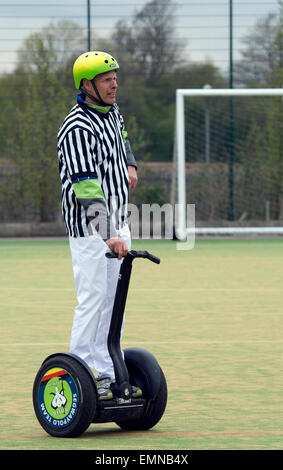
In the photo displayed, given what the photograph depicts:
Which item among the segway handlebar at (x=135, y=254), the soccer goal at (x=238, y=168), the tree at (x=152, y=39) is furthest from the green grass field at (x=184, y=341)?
the tree at (x=152, y=39)

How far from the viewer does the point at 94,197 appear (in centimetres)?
541

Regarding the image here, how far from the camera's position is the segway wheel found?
5305mm

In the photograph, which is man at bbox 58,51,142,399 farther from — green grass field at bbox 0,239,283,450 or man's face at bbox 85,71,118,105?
green grass field at bbox 0,239,283,450

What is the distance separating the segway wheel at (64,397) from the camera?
530 centimetres

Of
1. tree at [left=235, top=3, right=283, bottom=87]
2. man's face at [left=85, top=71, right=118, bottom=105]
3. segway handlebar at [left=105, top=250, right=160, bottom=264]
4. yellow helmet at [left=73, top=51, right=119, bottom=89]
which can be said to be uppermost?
tree at [left=235, top=3, right=283, bottom=87]

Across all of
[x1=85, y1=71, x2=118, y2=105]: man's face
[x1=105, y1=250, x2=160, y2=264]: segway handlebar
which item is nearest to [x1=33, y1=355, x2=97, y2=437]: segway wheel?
[x1=105, y1=250, x2=160, y2=264]: segway handlebar

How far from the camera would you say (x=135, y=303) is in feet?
37.4

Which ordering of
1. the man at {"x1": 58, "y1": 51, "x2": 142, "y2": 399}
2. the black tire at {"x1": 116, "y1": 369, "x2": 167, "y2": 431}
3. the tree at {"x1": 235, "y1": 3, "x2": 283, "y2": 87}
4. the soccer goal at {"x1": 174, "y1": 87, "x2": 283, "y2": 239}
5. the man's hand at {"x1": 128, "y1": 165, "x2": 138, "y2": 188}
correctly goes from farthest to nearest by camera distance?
Result: the tree at {"x1": 235, "y1": 3, "x2": 283, "y2": 87}, the soccer goal at {"x1": 174, "y1": 87, "x2": 283, "y2": 239}, the man's hand at {"x1": 128, "y1": 165, "x2": 138, "y2": 188}, the black tire at {"x1": 116, "y1": 369, "x2": 167, "y2": 431}, the man at {"x1": 58, "y1": 51, "x2": 142, "y2": 399}

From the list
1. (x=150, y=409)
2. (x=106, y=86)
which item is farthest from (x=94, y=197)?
(x=150, y=409)

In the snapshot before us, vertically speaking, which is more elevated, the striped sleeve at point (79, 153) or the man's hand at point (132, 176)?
the striped sleeve at point (79, 153)

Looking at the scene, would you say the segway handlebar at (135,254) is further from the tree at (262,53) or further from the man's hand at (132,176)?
the tree at (262,53)

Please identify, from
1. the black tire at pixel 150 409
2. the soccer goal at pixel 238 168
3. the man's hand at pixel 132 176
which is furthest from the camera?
the soccer goal at pixel 238 168
